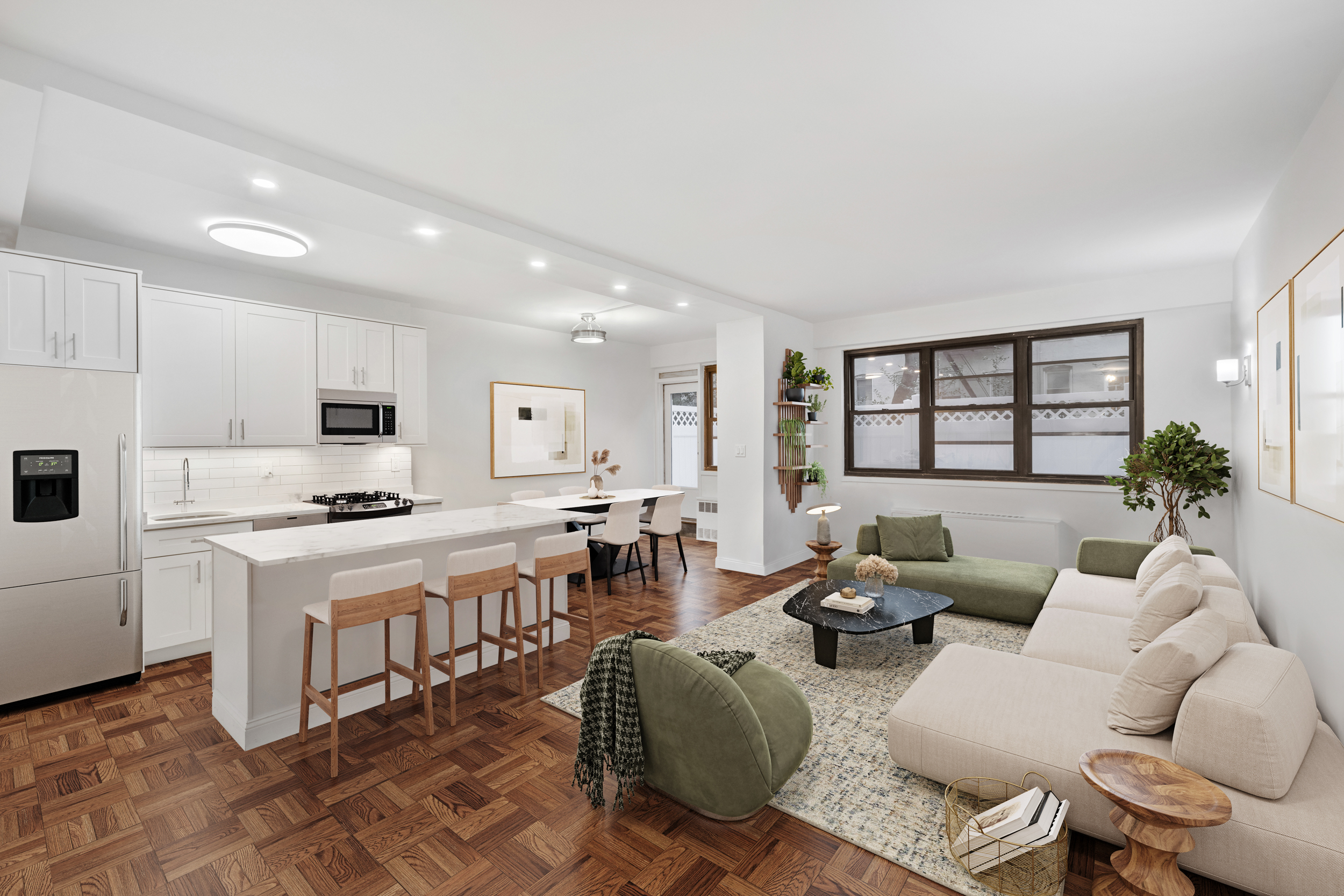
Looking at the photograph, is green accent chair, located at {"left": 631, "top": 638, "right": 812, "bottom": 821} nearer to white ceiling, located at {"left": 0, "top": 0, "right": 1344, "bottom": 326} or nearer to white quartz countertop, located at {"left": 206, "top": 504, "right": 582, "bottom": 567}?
white quartz countertop, located at {"left": 206, "top": 504, "right": 582, "bottom": 567}

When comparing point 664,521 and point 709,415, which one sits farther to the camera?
point 709,415

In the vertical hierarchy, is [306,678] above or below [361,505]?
below

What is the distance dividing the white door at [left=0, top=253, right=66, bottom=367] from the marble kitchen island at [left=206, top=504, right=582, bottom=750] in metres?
1.47

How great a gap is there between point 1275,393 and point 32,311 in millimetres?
6404

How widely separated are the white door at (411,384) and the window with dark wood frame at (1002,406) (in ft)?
14.6

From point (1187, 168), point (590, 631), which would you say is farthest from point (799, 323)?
point (590, 631)

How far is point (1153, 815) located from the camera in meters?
1.51

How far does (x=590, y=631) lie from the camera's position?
3.79m

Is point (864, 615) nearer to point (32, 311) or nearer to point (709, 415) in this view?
point (32, 311)

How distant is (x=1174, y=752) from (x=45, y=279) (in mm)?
5433

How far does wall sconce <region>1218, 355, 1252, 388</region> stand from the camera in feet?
12.5

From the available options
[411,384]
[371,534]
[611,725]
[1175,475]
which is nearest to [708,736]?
[611,725]

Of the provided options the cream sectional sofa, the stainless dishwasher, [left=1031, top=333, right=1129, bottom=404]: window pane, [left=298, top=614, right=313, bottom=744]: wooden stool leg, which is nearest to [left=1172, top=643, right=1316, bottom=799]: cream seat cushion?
the cream sectional sofa

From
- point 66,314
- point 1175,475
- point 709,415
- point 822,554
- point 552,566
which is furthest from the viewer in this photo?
point 709,415
